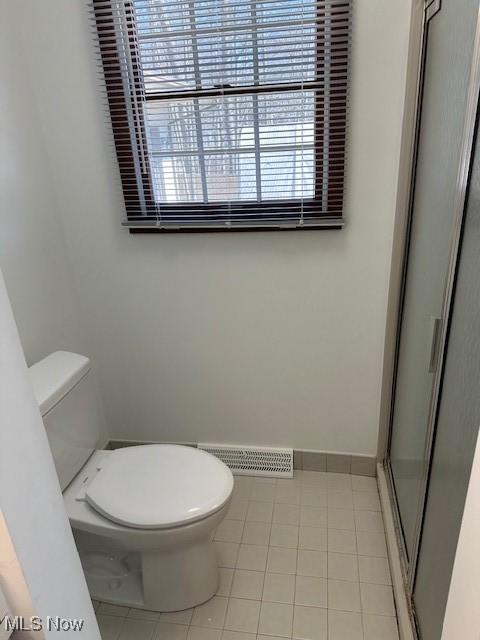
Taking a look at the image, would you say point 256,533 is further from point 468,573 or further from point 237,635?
point 468,573

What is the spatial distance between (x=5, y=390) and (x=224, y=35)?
139 cm

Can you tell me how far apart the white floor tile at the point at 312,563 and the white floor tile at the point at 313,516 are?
0.13 m

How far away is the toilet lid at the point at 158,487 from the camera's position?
130 centimetres

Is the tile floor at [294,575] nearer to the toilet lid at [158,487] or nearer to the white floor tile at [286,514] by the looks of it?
the white floor tile at [286,514]

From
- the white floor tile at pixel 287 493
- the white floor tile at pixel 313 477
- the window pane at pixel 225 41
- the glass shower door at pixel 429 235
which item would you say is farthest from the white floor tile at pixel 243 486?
the window pane at pixel 225 41

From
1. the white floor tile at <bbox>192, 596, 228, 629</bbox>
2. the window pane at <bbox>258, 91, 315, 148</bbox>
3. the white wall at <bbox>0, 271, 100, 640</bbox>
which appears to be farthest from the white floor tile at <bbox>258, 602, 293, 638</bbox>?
the window pane at <bbox>258, 91, 315, 148</bbox>

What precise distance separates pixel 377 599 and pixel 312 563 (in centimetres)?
25

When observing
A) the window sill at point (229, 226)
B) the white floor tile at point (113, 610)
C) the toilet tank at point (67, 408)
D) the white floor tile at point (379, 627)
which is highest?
the window sill at point (229, 226)

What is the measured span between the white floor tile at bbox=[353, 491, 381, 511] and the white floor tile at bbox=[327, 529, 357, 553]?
0.49 ft

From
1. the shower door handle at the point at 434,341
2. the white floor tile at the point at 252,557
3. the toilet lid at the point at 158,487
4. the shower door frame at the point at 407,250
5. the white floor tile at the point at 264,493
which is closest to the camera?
the shower door frame at the point at 407,250

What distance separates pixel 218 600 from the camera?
1.50 metres

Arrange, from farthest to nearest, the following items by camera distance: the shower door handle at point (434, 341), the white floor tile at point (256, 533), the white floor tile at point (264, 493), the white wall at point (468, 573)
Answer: the white floor tile at point (264, 493), the white floor tile at point (256, 533), the shower door handle at point (434, 341), the white wall at point (468, 573)

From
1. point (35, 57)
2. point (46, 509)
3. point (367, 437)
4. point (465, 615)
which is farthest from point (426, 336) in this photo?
point (35, 57)

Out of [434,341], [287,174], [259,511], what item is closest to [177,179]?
[287,174]
